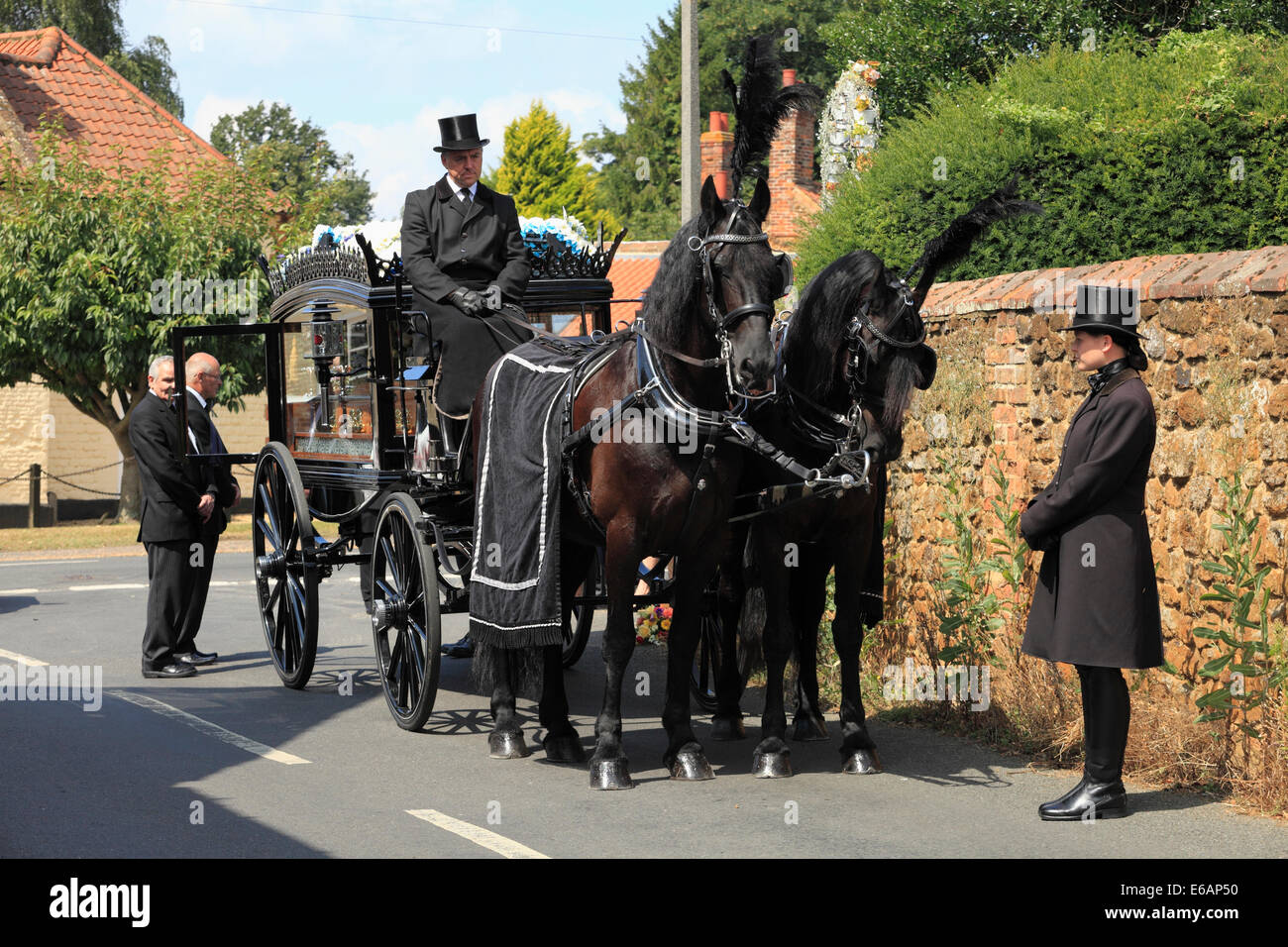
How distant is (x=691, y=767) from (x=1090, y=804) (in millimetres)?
1769

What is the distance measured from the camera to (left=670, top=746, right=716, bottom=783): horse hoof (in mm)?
6617

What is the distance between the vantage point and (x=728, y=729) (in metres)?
7.59

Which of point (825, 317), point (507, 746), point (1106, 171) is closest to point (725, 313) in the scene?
point (825, 317)

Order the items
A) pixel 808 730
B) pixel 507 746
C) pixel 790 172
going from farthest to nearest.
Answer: pixel 790 172
pixel 808 730
pixel 507 746

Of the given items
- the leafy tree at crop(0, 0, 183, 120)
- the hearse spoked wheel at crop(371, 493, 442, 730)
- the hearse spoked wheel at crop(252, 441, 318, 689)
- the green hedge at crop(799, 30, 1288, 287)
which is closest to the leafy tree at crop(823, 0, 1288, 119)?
the green hedge at crop(799, 30, 1288, 287)

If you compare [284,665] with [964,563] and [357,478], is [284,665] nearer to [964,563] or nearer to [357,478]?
[357,478]

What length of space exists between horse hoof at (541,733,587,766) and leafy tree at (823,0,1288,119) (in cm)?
1517

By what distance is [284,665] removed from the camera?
936 cm

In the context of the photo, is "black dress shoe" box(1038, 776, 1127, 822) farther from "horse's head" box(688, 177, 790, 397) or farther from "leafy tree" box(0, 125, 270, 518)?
"leafy tree" box(0, 125, 270, 518)

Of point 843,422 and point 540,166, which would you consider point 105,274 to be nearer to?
point 843,422

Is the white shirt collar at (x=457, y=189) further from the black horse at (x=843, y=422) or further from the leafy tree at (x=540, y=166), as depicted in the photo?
the leafy tree at (x=540, y=166)

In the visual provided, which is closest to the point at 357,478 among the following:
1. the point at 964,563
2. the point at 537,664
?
the point at 537,664

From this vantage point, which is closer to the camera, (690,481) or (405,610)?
(690,481)

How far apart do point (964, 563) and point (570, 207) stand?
150ft
